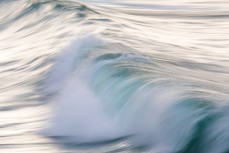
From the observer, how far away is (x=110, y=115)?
23.9 ft

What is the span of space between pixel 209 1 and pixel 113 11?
144 cm

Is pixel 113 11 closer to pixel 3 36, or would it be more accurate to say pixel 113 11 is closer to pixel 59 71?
pixel 3 36

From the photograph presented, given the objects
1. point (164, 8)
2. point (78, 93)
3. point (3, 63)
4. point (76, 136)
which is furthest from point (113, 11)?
point (76, 136)

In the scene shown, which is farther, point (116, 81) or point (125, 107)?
point (116, 81)

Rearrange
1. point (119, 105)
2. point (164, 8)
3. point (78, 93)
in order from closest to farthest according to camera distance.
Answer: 1. point (119, 105)
2. point (78, 93)
3. point (164, 8)

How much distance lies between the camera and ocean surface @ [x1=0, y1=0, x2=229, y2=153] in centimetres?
670

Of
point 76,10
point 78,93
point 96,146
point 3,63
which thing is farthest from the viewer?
point 76,10

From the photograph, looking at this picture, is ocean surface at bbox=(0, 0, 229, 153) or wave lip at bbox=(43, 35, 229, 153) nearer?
wave lip at bbox=(43, 35, 229, 153)

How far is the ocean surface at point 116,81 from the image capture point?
22.0 feet

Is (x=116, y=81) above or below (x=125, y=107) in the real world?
above

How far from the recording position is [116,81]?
8023mm

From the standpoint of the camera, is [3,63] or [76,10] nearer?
[3,63]

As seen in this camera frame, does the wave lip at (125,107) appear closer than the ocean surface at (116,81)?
Yes

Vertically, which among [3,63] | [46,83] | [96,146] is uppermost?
[3,63]
